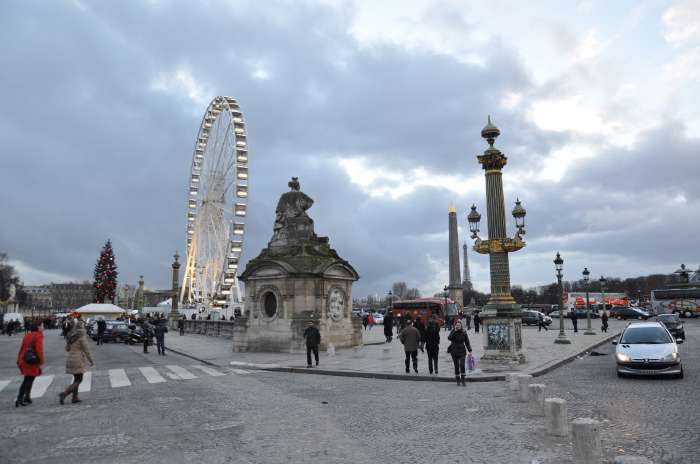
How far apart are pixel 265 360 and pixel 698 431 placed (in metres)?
14.6

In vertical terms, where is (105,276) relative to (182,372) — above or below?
above

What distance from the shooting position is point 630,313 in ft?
187

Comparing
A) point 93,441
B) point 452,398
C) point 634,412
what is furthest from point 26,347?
point 634,412

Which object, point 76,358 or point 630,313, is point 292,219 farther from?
point 630,313

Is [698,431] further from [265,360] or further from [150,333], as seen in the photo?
[150,333]

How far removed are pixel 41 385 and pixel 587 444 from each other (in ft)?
44.9

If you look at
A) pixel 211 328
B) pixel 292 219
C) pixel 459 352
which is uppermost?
pixel 292 219

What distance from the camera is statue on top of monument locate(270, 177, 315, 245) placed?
24.2m

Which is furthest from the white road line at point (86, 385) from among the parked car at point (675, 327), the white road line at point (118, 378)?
the parked car at point (675, 327)

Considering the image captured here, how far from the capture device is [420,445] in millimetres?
7711

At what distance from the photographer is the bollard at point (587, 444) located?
6.11 meters

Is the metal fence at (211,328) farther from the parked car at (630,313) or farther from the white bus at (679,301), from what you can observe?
the white bus at (679,301)

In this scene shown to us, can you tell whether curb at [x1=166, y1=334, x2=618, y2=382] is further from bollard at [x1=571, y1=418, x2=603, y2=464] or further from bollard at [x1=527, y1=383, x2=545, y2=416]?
bollard at [x1=571, y1=418, x2=603, y2=464]

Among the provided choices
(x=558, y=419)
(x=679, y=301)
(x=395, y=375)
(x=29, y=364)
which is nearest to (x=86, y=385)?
(x=29, y=364)
